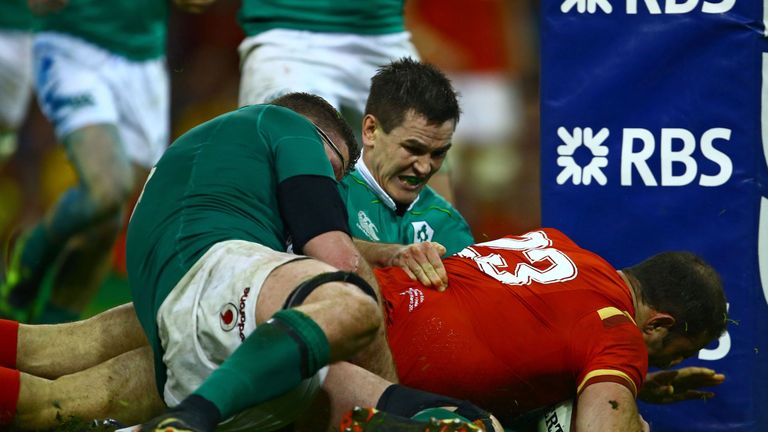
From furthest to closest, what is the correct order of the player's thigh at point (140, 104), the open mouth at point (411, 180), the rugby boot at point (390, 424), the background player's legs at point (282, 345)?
the player's thigh at point (140, 104), the open mouth at point (411, 180), the rugby boot at point (390, 424), the background player's legs at point (282, 345)

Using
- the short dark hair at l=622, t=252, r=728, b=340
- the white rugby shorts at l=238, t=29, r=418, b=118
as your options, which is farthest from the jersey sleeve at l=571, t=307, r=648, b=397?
the white rugby shorts at l=238, t=29, r=418, b=118

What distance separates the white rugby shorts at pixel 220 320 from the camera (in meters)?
3.46

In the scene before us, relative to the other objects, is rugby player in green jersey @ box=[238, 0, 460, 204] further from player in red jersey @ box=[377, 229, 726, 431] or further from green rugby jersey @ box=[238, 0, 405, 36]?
player in red jersey @ box=[377, 229, 726, 431]

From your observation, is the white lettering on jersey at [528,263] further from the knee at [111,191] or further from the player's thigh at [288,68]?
the knee at [111,191]

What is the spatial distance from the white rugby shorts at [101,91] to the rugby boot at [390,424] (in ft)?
13.1

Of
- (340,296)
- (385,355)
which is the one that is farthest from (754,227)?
(340,296)

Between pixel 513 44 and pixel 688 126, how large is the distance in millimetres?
5141

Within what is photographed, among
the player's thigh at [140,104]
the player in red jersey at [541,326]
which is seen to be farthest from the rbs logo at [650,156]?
the player's thigh at [140,104]

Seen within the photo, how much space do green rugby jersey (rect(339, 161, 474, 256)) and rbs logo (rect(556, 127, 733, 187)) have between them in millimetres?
503

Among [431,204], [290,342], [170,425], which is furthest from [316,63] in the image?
[170,425]

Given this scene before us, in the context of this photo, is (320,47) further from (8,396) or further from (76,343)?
Answer: (8,396)

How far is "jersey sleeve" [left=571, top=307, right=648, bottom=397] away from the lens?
3.87 meters

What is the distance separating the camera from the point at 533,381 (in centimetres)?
407

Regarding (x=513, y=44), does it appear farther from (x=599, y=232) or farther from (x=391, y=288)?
(x=391, y=288)
